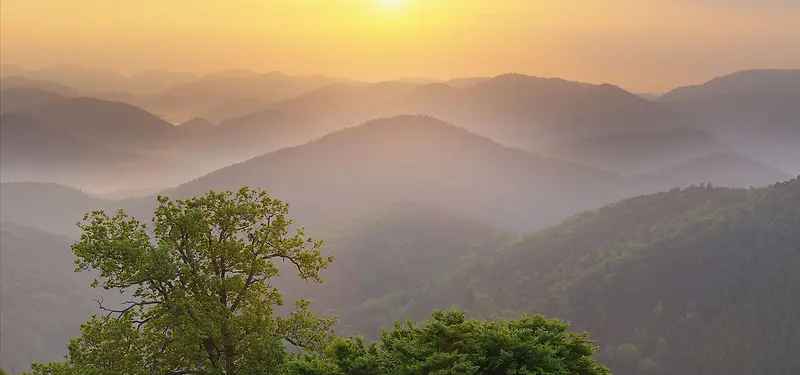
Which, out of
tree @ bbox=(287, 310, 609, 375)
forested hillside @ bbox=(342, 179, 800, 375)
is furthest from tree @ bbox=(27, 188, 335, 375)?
forested hillside @ bbox=(342, 179, 800, 375)

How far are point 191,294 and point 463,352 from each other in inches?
523

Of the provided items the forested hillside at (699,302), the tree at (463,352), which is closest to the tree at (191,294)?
the tree at (463,352)

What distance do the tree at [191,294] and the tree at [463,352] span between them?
338 centimetres

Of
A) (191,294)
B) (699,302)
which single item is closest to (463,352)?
(191,294)

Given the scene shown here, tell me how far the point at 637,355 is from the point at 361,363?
15600 cm

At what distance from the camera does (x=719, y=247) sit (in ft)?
626

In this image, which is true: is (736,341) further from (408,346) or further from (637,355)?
(408,346)

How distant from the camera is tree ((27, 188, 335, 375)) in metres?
28.0

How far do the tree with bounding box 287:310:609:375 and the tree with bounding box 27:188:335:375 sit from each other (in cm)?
338

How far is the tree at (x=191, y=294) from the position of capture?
91.9 feet

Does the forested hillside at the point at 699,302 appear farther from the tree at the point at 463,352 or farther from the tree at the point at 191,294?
the tree at the point at 191,294

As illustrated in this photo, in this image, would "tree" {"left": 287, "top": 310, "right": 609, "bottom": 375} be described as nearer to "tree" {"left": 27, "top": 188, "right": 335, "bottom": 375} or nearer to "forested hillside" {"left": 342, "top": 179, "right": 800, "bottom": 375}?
"tree" {"left": 27, "top": 188, "right": 335, "bottom": 375}

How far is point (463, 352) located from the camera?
89.7ft

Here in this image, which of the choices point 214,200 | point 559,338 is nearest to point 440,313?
point 559,338
